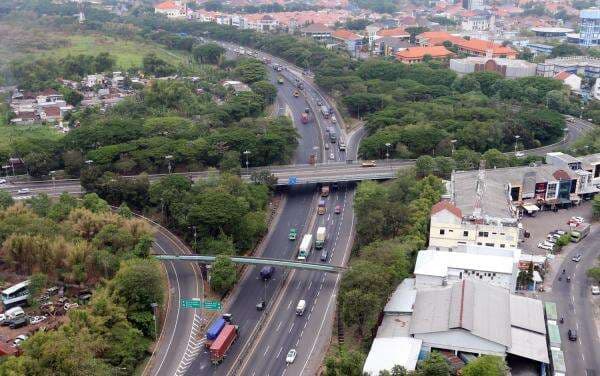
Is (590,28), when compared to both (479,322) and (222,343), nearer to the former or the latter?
(479,322)

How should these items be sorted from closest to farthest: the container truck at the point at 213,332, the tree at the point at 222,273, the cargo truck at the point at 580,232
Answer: the container truck at the point at 213,332 → the tree at the point at 222,273 → the cargo truck at the point at 580,232

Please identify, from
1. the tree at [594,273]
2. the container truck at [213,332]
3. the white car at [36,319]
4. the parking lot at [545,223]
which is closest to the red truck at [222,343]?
the container truck at [213,332]

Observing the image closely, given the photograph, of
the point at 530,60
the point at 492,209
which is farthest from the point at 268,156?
the point at 530,60

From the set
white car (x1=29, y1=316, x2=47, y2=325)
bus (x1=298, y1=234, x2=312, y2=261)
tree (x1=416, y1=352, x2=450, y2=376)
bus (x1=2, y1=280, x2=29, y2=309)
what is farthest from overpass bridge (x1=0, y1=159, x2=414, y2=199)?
tree (x1=416, y1=352, x2=450, y2=376)

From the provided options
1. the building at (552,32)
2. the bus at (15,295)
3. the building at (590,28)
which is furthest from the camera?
the building at (552,32)

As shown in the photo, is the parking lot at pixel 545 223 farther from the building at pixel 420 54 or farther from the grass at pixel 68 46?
the grass at pixel 68 46

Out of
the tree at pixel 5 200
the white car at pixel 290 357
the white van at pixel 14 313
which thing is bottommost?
the white car at pixel 290 357

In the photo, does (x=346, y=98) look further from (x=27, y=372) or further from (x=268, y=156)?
(x=27, y=372)
